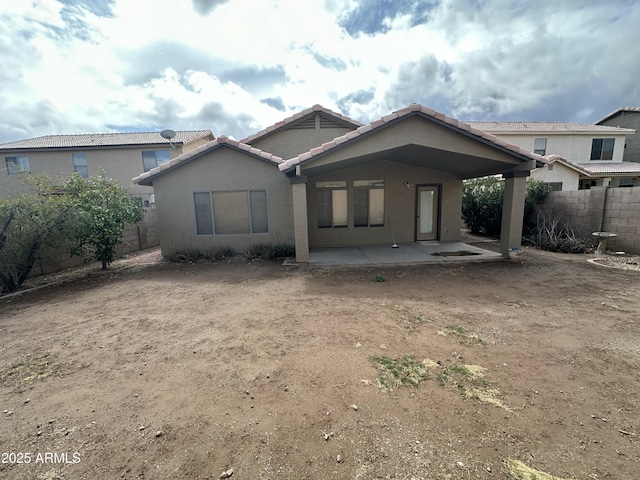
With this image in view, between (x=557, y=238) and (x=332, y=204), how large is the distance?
315 inches

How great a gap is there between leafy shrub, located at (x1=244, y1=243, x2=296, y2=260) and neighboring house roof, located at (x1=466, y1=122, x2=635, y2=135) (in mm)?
18289

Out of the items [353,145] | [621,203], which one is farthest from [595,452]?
[621,203]

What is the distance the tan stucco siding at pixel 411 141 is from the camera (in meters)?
7.42

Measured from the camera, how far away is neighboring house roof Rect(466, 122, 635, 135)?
19.6m

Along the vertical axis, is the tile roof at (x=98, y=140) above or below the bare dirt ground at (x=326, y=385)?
above

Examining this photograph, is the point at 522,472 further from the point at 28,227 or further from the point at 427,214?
the point at 427,214

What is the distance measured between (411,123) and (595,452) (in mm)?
7164

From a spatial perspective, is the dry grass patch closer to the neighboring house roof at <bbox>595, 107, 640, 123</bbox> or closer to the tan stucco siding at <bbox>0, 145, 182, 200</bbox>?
the tan stucco siding at <bbox>0, 145, 182, 200</bbox>

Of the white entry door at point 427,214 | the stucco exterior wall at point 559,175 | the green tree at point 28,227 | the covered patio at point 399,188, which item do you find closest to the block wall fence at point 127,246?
the green tree at point 28,227

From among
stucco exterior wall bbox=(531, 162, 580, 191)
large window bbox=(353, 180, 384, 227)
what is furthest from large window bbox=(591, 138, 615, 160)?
large window bbox=(353, 180, 384, 227)

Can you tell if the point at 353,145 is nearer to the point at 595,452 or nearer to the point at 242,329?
the point at 242,329

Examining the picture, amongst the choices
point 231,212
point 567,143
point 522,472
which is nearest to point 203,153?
point 231,212

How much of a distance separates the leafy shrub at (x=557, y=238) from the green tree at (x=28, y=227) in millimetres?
14976

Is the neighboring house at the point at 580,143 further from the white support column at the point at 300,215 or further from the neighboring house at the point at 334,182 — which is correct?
the white support column at the point at 300,215
